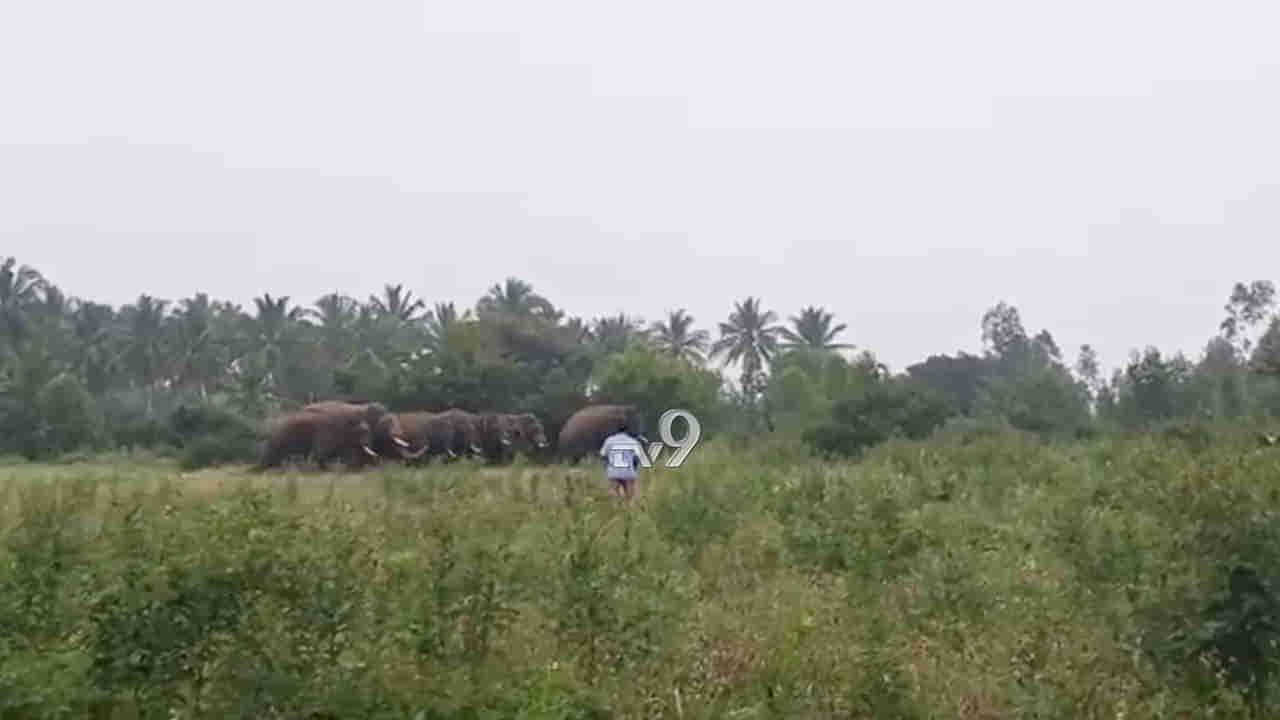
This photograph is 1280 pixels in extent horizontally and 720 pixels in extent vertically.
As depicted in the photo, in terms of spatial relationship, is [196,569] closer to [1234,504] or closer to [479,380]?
[1234,504]

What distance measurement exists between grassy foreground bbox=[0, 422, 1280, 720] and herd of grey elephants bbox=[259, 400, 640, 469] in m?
13.3

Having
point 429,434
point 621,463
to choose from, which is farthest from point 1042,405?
point 621,463

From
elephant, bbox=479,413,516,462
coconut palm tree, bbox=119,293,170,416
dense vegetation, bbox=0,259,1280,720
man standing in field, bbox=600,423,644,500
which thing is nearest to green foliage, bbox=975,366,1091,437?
elephant, bbox=479,413,516,462

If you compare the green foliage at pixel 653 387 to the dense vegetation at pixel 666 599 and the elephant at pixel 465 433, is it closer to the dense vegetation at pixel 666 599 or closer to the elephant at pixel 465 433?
the elephant at pixel 465 433

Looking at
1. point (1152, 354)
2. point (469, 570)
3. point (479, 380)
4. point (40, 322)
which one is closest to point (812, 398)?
point (479, 380)

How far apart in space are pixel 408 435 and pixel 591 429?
10.4 ft

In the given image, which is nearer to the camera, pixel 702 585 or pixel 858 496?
pixel 702 585

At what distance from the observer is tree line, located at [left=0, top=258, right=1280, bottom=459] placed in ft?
89.5

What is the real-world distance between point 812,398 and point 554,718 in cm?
2527

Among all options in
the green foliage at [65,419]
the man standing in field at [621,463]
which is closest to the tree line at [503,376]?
the green foliage at [65,419]

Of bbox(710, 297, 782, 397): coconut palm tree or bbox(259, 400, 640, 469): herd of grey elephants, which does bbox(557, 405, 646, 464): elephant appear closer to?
bbox(259, 400, 640, 469): herd of grey elephants

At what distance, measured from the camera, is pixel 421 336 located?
1694 inches

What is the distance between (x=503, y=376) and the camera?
93.7 feet

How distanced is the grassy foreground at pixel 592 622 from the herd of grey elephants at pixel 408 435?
1327cm
